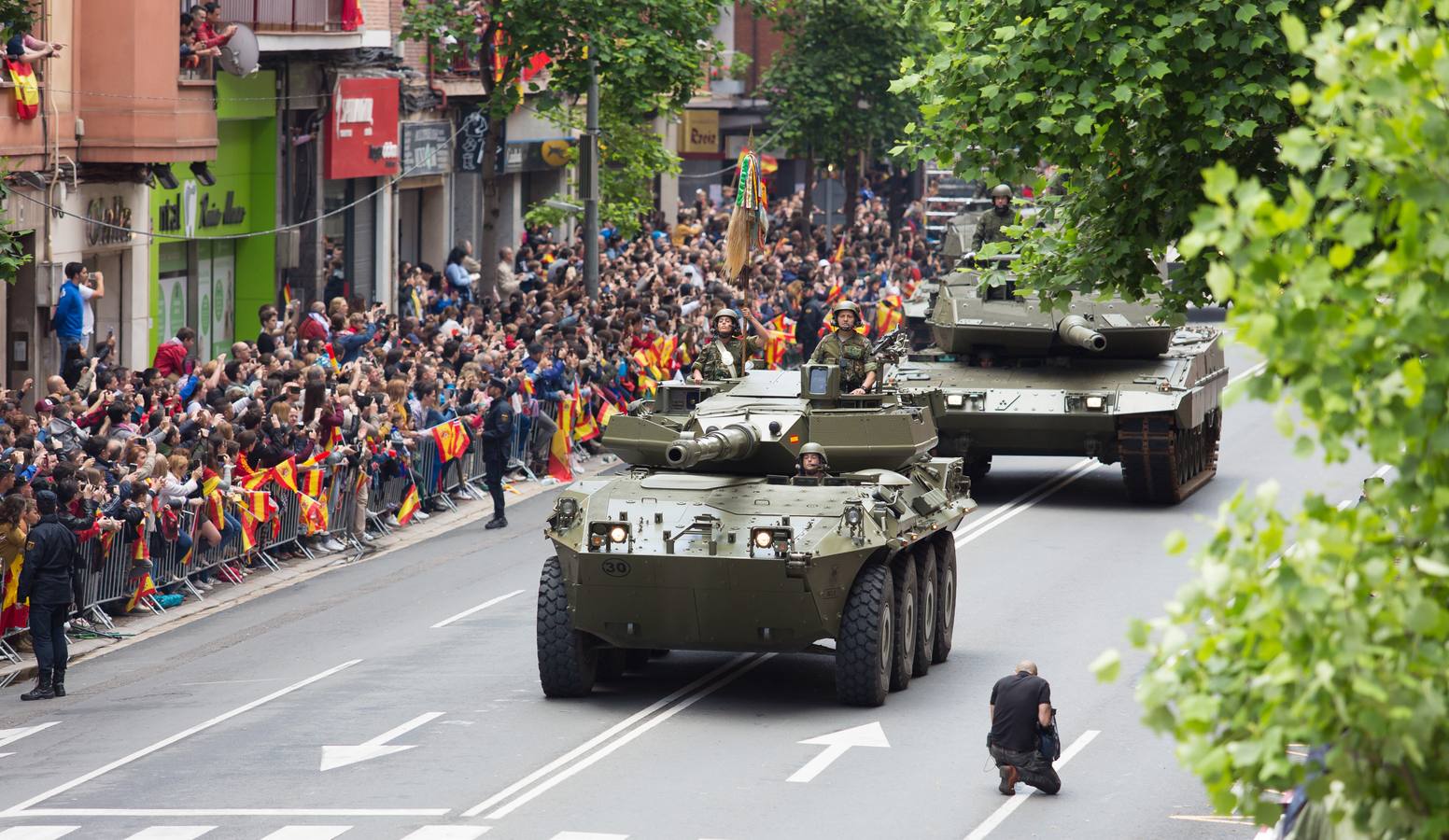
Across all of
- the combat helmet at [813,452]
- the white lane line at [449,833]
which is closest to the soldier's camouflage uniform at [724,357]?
the combat helmet at [813,452]

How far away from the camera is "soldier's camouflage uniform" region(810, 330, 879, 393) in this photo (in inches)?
751

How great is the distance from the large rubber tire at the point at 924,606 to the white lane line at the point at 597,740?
5.07ft

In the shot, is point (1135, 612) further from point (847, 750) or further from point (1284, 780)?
point (1284, 780)

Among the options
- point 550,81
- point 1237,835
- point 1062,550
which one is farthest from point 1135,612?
point 550,81

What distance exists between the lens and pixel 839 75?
50.1 meters

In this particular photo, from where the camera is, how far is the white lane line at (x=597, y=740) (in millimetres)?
14023

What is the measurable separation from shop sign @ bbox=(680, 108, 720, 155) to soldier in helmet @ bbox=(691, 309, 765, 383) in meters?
40.3

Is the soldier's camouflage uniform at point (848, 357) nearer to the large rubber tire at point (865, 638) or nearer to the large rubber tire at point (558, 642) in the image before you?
the large rubber tire at point (865, 638)

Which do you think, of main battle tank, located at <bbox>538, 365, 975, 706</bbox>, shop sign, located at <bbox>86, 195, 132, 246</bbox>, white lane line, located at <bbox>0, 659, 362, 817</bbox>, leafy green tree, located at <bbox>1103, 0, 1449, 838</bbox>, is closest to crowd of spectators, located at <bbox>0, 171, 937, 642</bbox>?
shop sign, located at <bbox>86, 195, 132, 246</bbox>

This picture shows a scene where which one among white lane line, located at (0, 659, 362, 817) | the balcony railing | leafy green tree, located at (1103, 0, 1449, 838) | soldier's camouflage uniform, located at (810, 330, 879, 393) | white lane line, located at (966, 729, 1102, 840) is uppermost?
the balcony railing

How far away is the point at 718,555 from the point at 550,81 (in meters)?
19.8

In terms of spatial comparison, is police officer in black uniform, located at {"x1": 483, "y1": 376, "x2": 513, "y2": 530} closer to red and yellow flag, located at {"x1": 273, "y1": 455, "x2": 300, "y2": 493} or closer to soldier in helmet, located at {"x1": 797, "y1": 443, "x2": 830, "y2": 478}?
red and yellow flag, located at {"x1": 273, "y1": 455, "x2": 300, "y2": 493}

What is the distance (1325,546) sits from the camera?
21.4ft

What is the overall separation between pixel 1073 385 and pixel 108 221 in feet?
38.4
